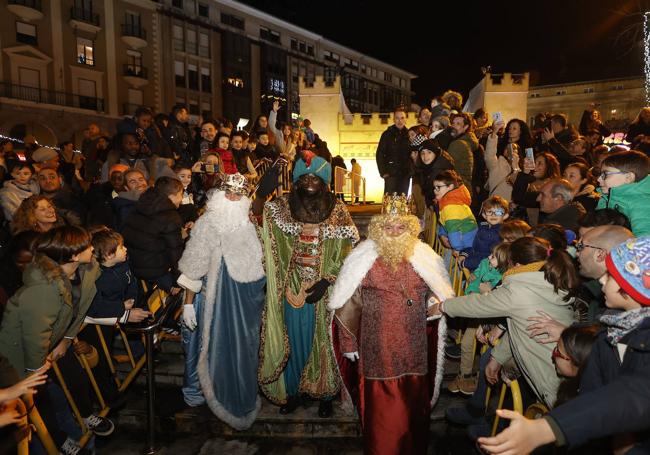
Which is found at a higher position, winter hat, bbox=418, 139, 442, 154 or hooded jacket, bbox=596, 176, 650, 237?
winter hat, bbox=418, 139, 442, 154

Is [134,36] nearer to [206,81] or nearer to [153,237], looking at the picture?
[206,81]

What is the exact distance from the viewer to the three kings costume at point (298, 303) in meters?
4.16

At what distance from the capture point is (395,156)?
788 centimetres

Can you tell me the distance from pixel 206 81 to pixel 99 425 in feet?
123

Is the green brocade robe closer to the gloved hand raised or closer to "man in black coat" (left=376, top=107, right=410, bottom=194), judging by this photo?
the gloved hand raised

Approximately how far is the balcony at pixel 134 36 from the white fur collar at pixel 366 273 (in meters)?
32.9

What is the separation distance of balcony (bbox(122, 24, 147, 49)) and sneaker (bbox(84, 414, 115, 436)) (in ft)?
106

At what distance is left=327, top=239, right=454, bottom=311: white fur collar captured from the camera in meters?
3.48

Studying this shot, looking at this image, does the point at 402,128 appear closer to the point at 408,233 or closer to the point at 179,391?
the point at 408,233

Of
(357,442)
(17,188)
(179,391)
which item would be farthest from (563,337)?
(17,188)

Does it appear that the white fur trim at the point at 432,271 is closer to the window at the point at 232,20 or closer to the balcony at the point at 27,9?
the balcony at the point at 27,9

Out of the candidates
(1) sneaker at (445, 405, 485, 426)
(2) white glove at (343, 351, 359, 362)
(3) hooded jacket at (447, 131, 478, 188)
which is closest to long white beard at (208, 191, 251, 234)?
(2) white glove at (343, 351, 359, 362)

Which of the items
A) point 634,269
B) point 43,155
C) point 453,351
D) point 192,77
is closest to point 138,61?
point 192,77

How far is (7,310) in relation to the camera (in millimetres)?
3012
